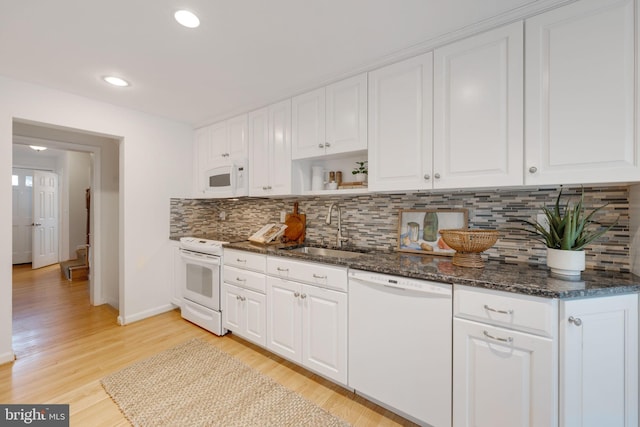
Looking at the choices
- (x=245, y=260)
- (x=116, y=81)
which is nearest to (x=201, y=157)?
(x=116, y=81)

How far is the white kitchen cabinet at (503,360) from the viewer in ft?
3.81

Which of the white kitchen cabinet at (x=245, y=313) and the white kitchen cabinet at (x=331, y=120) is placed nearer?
the white kitchen cabinet at (x=331, y=120)

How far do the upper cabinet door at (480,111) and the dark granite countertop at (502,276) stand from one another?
493 millimetres

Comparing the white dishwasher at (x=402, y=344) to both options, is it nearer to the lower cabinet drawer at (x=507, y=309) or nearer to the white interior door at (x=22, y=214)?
the lower cabinet drawer at (x=507, y=309)

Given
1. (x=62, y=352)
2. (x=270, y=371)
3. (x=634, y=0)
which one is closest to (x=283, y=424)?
(x=270, y=371)

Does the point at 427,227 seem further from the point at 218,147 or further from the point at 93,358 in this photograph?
the point at 93,358

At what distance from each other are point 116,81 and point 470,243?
294 cm

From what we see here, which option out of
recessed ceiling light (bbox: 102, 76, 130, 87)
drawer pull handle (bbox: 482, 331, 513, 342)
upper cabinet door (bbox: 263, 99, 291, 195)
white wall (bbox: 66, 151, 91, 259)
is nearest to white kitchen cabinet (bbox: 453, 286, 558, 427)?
drawer pull handle (bbox: 482, 331, 513, 342)

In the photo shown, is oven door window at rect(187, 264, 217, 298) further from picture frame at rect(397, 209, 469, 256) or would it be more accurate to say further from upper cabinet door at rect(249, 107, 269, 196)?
picture frame at rect(397, 209, 469, 256)

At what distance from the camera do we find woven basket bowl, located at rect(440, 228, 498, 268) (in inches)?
60.7

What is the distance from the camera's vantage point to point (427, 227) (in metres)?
2.04

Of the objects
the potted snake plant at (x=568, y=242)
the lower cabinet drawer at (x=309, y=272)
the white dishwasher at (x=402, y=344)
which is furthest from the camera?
the lower cabinet drawer at (x=309, y=272)

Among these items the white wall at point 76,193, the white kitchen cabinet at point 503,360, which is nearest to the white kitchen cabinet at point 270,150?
the white kitchen cabinet at point 503,360

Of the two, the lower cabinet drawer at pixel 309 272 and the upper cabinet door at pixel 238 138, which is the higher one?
the upper cabinet door at pixel 238 138
